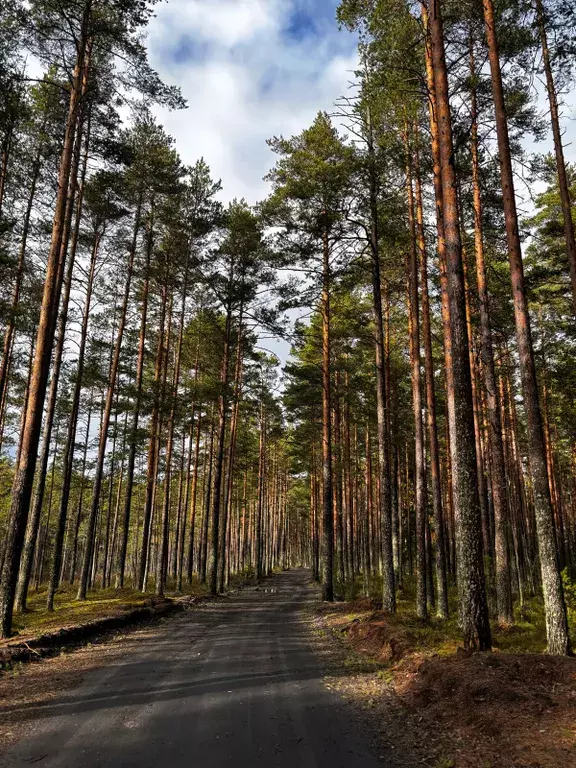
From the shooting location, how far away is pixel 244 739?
506 cm

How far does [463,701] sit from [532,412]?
526cm

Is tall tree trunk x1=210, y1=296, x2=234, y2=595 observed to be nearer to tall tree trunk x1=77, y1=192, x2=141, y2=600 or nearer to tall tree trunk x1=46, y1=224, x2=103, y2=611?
tall tree trunk x1=77, y1=192, x2=141, y2=600

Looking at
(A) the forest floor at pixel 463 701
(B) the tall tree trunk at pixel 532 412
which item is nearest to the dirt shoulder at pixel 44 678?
(A) the forest floor at pixel 463 701

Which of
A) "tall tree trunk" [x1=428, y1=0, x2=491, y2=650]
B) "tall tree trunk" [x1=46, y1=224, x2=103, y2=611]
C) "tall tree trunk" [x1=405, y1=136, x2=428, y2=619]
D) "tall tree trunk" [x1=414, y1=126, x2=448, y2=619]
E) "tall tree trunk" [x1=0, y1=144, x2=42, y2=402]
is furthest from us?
"tall tree trunk" [x1=0, y1=144, x2=42, y2=402]

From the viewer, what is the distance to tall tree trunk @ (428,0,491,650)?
25.8ft

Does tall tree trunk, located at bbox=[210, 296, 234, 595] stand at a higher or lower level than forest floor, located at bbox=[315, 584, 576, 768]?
higher

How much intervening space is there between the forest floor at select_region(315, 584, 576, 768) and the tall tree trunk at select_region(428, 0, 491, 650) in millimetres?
814

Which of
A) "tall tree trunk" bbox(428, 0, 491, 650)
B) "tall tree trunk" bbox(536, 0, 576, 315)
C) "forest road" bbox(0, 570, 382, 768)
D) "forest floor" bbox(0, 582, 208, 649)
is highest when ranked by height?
"tall tree trunk" bbox(536, 0, 576, 315)

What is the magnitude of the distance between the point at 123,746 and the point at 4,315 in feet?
48.2

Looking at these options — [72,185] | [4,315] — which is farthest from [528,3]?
[4,315]

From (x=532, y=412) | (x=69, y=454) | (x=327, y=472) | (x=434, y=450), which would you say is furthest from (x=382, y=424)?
(x=69, y=454)

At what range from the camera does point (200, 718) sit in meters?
5.67

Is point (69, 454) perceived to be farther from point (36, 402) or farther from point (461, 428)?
point (461, 428)

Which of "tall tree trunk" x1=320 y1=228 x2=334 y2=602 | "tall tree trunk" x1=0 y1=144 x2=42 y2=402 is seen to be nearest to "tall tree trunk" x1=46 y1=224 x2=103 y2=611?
"tall tree trunk" x1=0 y1=144 x2=42 y2=402
